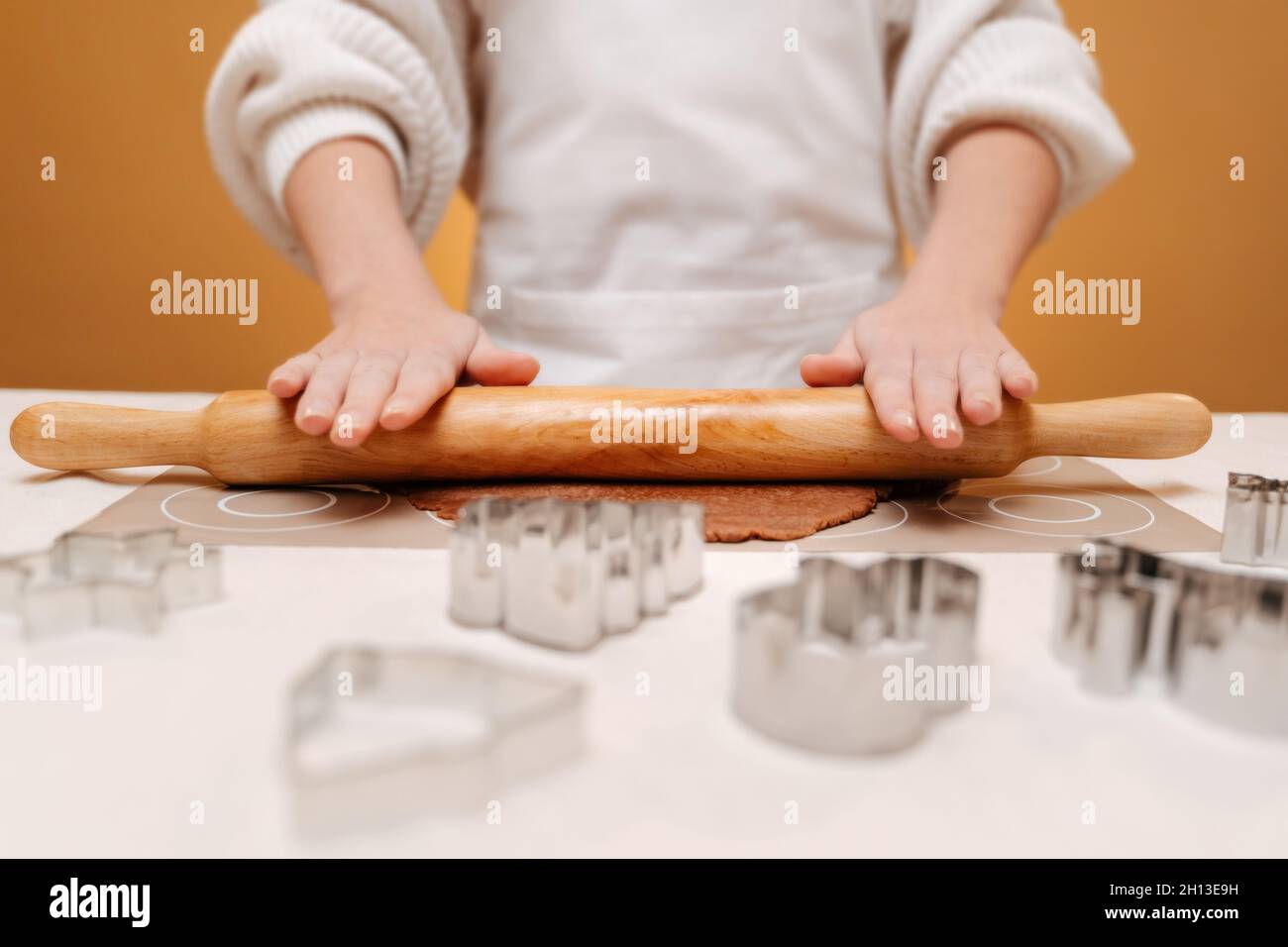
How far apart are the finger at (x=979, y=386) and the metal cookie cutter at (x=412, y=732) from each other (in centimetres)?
46

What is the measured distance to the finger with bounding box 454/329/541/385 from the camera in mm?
898

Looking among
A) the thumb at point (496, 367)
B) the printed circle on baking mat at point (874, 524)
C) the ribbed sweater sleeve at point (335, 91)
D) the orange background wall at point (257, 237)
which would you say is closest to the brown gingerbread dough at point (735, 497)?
the printed circle on baking mat at point (874, 524)

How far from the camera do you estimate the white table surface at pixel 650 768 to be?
38 centimetres

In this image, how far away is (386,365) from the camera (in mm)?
824

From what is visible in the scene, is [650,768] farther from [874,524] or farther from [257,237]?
[257,237]

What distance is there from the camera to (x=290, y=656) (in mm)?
517

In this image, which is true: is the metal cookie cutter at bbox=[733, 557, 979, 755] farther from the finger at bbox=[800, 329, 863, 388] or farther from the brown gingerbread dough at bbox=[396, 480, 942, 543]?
A: the finger at bbox=[800, 329, 863, 388]

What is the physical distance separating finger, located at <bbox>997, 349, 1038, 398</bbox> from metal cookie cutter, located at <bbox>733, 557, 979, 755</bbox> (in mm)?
340

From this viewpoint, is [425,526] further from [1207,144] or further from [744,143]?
[1207,144]

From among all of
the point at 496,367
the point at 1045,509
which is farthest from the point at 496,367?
the point at 1045,509

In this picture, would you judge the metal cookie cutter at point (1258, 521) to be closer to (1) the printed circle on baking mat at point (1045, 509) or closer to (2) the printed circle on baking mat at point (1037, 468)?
(1) the printed circle on baking mat at point (1045, 509)

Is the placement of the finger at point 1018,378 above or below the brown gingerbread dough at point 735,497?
above

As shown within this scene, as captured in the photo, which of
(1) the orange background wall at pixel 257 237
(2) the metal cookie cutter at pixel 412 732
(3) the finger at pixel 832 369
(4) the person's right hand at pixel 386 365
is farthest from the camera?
(1) the orange background wall at pixel 257 237
